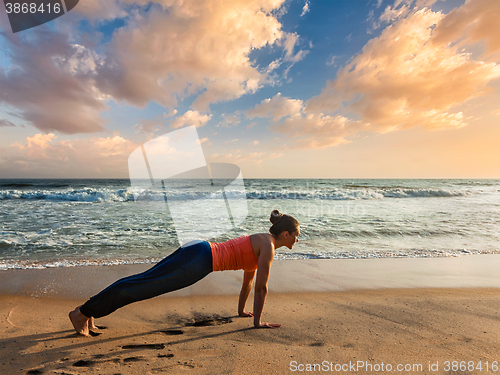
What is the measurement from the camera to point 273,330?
2.66 meters

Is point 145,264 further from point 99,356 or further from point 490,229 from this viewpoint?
point 490,229

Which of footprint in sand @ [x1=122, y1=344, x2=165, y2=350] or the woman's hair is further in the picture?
the woman's hair

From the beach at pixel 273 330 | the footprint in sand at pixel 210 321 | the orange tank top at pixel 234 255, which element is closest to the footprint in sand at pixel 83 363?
the beach at pixel 273 330

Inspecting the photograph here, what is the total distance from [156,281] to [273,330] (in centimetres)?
137

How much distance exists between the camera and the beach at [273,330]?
2059 millimetres

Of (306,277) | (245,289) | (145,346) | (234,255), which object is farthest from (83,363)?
(306,277)

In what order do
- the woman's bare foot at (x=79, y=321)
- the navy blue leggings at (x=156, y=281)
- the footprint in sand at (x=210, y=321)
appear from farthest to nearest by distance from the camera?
the footprint in sand at (x=210, y=321)
the woman's bare foot at (x=79, y=321)
the navy blue leggings at (x=156, y=281)

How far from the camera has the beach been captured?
6.75 ft

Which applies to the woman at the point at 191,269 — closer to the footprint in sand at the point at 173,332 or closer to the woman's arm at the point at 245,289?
the woman's arm at the point at 245,289

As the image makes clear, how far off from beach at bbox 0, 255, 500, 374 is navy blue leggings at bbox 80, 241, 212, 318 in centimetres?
37

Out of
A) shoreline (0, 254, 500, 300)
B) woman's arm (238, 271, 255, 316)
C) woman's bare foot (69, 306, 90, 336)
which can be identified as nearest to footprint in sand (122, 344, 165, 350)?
woman's bare foot (69, 306, 90, 336)

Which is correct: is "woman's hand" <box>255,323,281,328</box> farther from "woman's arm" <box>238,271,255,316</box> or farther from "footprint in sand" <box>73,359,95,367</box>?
"footprint in sand" <box>73,359,95,367</box>

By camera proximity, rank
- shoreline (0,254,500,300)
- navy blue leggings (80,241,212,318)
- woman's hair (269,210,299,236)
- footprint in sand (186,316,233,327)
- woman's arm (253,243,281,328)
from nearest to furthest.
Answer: navy blue leggings (80,241,212,318) < woman's arm (253,243,281,328) < woman's hair (269,210,299,236) < footprint in sand (186,316,233,327) < shoreline (0,254,500,300)

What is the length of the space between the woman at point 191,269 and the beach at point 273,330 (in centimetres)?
31
